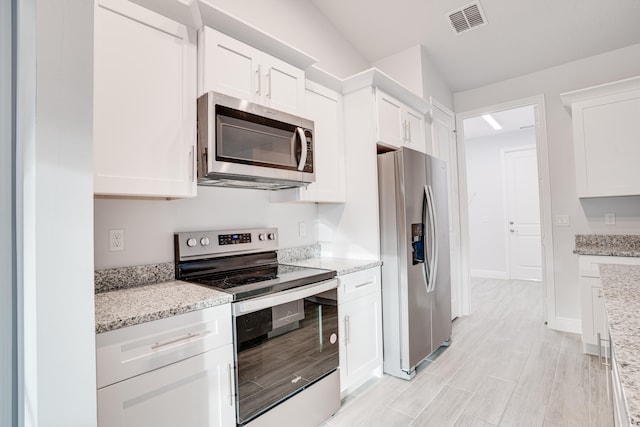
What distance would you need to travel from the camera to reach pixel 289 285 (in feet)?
5.52

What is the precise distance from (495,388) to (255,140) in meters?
2.33

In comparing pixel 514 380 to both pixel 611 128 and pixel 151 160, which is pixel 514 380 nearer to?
pixel 611 128

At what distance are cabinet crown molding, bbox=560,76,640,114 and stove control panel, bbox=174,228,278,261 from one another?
3.06m

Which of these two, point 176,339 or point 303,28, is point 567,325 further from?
point 303,28

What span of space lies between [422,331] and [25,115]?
8.66ft

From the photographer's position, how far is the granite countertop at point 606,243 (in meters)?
2.82

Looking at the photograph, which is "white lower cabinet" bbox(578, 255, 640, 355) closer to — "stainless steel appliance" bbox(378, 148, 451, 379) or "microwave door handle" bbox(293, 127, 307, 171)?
"stainless steel appliance" bbox(378, 148, 451, 379)

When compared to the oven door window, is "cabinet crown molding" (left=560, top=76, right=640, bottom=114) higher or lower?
higher

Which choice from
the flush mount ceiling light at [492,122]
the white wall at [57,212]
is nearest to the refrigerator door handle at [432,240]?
the white wall at [57,212]

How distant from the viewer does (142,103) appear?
4.87 feet

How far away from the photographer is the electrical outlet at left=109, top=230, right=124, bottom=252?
159 centimetres

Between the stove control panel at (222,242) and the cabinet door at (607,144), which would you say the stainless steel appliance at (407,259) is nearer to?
the stove control panel at (222,242)

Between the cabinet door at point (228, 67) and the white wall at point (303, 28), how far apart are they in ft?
1.84

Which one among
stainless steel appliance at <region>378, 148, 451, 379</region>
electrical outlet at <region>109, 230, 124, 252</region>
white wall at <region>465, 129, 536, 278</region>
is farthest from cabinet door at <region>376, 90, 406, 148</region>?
white wall at <region>465, 129, 536, 278</region>
